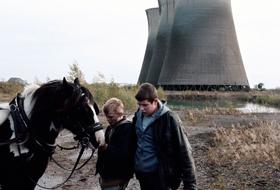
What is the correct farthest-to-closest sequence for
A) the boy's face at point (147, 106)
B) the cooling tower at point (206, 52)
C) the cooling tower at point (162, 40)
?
the cooling tower at point (162, 40), the cooling tower at point (206, 52), the boy's face at point (147, 106)

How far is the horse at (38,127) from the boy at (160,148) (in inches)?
13.3

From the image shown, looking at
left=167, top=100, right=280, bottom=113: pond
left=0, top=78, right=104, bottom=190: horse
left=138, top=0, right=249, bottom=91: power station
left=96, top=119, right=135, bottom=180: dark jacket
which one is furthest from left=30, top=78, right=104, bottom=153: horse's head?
left=138, top=0, right=249, bottom=91: power station

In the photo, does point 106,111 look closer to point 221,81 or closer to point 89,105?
point 89,105

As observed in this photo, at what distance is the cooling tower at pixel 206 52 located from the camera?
31547 mm

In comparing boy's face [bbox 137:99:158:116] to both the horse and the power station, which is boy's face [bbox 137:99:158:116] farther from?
the power station

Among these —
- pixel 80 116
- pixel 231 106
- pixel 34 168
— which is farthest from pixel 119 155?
pixel 231 106

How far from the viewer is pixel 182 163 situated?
2.24 metres

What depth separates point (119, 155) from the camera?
2.37 m

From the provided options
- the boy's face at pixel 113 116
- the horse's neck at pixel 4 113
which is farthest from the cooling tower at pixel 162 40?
the horse's neck at pixel 4 113

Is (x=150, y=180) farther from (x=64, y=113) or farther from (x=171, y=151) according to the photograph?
(x=64, y=113)

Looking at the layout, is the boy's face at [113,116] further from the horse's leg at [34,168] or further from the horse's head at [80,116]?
the horse's leg at [34,168]

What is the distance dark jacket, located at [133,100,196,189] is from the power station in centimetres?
2947

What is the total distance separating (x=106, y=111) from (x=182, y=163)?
0.67 meters

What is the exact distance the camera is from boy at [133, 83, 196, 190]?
2248 mm
